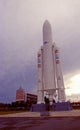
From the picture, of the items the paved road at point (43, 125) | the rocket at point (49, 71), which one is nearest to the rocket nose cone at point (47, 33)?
the rocket at point (49, 71)

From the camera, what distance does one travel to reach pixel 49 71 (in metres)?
48.7

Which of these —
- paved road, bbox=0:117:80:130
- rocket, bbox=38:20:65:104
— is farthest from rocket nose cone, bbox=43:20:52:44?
paved road, bbox=0:117:80:130

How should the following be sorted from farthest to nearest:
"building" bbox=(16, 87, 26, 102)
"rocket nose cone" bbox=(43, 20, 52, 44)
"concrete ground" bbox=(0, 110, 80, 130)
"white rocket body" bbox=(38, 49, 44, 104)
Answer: "building" bbox=(16, 87, 26, 102) < "rocket nose cone" bbox=(43, 20, 52, 44) < "white rocket body" bbox=(38, 49, 44, 104) < "concrete ground" bbox=(0, 110, 80, 130)

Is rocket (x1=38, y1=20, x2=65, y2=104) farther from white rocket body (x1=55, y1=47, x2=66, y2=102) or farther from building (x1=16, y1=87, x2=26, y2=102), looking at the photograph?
building (x1=16, y1=87, x2=26, y2=102)

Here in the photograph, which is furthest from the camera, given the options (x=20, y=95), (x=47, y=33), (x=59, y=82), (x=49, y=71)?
(x=20, y=95)

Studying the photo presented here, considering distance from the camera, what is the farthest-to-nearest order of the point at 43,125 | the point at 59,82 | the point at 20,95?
the point at 20,95, the point at 59,82, the point at 43,125

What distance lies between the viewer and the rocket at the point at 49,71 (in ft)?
155

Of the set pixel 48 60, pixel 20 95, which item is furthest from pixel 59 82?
pixel 20 95

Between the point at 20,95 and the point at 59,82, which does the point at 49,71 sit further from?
the point at 20,95

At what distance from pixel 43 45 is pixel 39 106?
15.1 m

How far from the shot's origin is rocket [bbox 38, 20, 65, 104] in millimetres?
47281

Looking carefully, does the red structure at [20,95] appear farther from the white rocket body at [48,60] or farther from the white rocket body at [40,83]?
the white rocket body at [48,60]

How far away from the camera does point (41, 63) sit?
166 feet

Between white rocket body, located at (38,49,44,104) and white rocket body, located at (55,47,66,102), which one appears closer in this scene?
white rocket body, located at (55,47,66,102)
